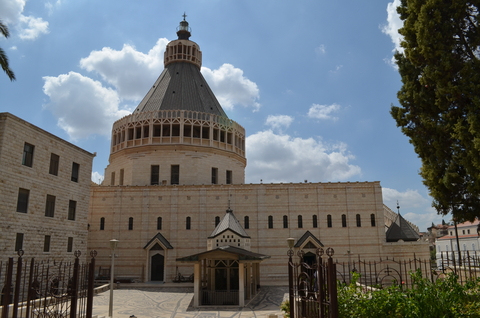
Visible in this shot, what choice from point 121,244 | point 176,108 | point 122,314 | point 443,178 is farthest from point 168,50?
point 443,178

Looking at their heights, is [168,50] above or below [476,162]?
above

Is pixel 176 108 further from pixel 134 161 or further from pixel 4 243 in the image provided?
pixel 4 243

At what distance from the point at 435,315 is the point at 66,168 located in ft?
90.1

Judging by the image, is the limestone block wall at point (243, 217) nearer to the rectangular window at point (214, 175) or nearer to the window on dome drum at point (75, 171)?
the rectangular window at point (214, 175)

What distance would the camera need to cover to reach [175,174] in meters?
43.2

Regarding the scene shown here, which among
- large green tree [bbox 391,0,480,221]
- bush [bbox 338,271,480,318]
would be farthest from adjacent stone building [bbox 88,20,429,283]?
bush [bbox 338,271,480,318]

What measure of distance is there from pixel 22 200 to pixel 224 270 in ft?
46.1

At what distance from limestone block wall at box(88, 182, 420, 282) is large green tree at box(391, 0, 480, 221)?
19.3 meters

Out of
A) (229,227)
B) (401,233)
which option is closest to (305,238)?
(401,233)

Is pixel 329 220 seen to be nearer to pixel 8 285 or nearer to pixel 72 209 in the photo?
pixel 72 209

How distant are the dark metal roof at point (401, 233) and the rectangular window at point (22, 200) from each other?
31.3 meters

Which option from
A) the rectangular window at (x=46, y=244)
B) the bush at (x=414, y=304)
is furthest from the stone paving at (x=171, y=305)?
the bush at (x=414, y=304)

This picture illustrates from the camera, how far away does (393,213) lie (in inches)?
2484

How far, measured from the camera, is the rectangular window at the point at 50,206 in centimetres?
2789
